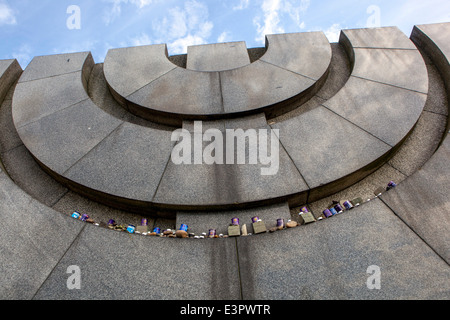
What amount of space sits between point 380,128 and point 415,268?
309 centimetres

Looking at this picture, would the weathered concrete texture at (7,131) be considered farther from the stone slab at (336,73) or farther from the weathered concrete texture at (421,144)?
the weathered concrete texture at (421,144)

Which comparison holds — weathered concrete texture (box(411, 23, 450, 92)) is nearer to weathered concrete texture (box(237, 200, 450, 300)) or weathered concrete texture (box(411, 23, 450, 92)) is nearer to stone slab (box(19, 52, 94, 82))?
weathered concrete texture (box(237, 200, 450, 300))

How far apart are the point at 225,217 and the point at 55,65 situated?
24.1 feet

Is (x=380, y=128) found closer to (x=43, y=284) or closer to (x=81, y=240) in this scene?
(x=81, y=240)

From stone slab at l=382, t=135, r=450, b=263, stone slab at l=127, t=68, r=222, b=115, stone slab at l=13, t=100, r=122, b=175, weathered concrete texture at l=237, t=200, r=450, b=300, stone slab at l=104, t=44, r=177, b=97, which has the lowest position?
weathered concrete texture at l=237, t=200, r=450, b=300

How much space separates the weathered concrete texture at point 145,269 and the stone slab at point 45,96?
393cm

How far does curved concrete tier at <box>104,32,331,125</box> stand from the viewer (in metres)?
7.46

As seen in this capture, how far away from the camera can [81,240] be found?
5129mm

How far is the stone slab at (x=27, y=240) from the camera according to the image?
466cm

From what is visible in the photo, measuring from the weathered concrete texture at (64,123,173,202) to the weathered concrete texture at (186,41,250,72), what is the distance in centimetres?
319

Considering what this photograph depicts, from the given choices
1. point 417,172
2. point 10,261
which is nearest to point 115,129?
point 10,261

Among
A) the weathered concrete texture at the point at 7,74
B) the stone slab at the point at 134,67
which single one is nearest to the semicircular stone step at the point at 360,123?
the stone slab at the point at 134,67

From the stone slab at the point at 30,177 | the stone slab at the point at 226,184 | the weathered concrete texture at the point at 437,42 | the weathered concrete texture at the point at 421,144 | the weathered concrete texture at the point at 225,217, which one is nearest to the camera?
the weathered concrete texture at the point at 225,217

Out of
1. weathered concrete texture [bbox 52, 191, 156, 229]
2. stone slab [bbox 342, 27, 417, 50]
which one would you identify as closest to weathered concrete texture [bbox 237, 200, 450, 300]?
weathered concrete texture [bbox 52, 191, 156, 229]
